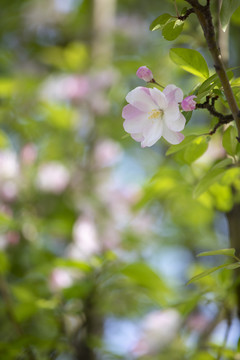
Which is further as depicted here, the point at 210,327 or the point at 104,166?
the point at 104,166

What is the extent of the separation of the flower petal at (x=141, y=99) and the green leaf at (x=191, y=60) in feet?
0.17

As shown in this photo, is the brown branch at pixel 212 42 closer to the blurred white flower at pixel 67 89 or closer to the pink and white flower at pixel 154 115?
the pink and white flower at pixel 154 115

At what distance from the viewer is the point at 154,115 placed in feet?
1.19

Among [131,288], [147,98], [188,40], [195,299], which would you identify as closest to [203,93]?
[147,98]

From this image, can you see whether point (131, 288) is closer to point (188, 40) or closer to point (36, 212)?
point (36, 212)

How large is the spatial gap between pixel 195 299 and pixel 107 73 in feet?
2.73

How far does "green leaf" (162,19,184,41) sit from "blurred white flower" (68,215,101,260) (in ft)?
2.13

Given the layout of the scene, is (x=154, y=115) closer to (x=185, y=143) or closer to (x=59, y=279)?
(x=185, y=143)

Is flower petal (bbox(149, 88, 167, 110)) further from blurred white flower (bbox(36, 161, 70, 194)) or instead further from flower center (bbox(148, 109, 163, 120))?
blurred white flower (bbox(36, 161, 70, 194))

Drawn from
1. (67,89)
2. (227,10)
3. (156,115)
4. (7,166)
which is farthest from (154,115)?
(67,89)

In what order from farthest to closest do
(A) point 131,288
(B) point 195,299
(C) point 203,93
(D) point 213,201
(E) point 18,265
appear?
(E) point 18,265 → (A) point 131,288 → (D) point 213,201 → (B) point 195,299 → (C) point 203,93

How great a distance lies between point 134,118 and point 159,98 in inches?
1.3

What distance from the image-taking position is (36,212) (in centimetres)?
112

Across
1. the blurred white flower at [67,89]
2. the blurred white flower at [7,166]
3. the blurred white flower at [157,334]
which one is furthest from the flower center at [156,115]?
the blurred white flower at [67,89]
